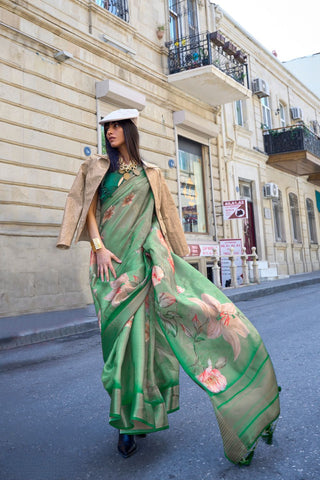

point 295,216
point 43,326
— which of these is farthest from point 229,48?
point 43,326

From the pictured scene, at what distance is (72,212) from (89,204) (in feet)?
0.37

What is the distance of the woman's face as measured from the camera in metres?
2.37

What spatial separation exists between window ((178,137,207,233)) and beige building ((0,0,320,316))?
0.14ft

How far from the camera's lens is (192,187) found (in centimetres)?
1341

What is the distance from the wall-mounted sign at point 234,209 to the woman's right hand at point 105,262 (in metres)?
11.2

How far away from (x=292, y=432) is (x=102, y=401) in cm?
132

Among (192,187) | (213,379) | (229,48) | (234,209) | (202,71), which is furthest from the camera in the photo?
(192,187)

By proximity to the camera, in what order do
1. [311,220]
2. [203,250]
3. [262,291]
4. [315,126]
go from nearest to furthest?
[262,291]
[203,250]
[311,220]
[315,126]

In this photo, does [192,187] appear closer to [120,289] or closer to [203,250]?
[203,250]

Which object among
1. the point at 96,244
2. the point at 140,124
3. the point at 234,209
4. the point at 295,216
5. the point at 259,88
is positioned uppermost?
the point at 259,88

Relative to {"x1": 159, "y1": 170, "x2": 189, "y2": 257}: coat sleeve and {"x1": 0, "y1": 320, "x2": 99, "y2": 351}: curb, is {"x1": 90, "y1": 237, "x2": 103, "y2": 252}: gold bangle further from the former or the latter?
{"x1": 0, "y1": 320, "x2": 99, "y2": 351}: curb

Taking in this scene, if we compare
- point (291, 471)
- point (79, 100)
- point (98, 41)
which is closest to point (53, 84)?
point (79, 100)

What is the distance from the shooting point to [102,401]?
9.66 ft

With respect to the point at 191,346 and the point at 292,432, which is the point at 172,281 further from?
the point at 292,432
